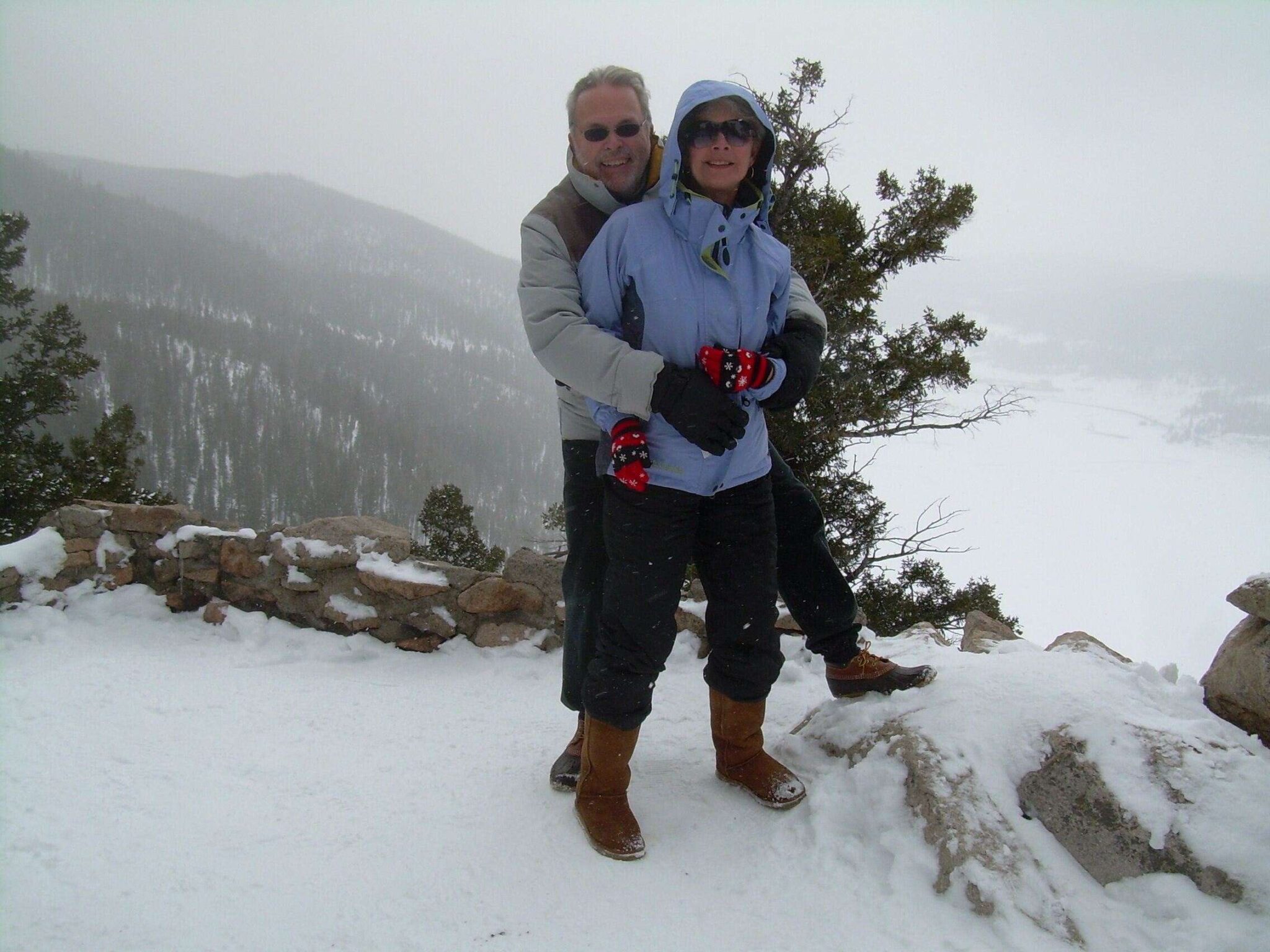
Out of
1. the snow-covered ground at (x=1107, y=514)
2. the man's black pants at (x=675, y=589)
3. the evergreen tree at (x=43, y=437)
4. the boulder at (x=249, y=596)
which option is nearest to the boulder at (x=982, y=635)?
the man's black pants at (x=675, y=589)

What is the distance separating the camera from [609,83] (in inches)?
95.8

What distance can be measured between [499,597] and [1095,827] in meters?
3.51

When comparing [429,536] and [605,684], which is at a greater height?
[605,684]

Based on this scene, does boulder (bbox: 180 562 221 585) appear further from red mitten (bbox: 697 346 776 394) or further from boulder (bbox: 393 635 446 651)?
red mitten (bbox: 697 346 776 394)

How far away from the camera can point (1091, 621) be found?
7356 cm

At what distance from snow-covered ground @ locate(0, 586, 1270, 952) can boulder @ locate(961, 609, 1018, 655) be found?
64cm

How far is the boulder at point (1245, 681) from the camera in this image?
250cm

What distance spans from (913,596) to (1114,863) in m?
7.21

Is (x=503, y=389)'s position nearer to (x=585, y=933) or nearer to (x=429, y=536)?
(x=429, y=536)

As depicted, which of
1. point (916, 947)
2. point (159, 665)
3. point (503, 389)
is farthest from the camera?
point (503, 389)

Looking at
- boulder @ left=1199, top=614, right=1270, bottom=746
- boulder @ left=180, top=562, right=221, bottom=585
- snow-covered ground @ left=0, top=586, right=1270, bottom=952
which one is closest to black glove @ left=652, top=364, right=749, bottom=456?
snow-covered ground @ left=0, top=586, right=1270, bottom=952

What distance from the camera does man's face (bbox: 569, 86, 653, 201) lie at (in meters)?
2.42

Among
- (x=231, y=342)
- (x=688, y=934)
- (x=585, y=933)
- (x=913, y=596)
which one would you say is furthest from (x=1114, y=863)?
(x=231, y=342)

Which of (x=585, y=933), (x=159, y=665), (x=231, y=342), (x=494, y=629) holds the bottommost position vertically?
(x=231, y=342)
